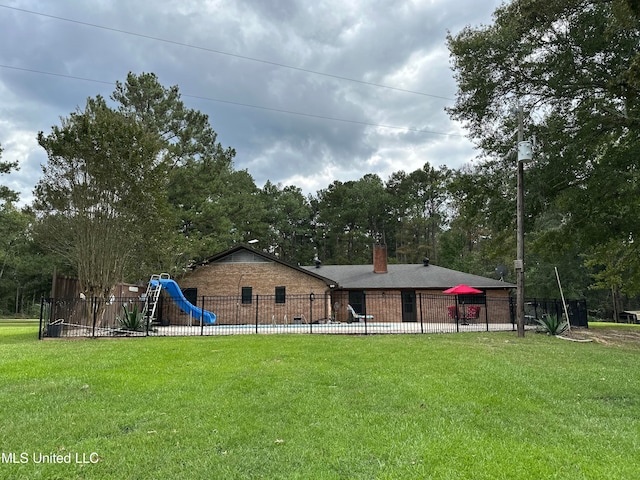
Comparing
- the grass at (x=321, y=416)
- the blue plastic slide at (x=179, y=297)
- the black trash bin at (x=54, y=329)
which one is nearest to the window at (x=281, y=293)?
the blue plastic slide at (x=179, y=297)

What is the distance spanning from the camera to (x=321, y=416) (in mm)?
4492

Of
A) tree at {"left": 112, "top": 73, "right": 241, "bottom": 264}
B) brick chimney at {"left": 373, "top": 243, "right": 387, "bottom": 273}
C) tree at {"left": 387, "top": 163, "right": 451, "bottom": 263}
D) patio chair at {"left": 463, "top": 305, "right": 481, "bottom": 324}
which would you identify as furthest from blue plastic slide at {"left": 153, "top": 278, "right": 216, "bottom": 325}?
tree at {"left": 387, "top": 163, "right": 451, "bottom": 263}

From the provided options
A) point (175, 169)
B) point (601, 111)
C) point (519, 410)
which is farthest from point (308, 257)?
point (519, 410)

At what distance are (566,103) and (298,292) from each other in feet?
48.3

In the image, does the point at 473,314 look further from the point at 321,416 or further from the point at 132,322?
the point at 321,416

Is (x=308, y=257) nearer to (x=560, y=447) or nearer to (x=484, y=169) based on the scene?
(x=484, y=169)

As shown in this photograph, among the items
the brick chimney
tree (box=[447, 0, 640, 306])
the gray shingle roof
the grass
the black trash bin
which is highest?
tree (box=[447, 0, 640, 306])

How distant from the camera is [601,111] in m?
14.5

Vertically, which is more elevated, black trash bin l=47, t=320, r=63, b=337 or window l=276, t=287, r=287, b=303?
window l=276, t=287, r=287, b=303

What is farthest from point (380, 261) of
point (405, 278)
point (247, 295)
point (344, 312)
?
point (247, 295)

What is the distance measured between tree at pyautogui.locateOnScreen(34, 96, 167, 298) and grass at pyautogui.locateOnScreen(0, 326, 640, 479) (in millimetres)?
7004

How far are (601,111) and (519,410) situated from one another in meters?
13.8

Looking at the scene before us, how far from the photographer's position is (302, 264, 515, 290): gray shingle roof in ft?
78.4

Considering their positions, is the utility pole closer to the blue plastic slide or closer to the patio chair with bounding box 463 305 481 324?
the patio chair with bounding box 463 305 481 324
